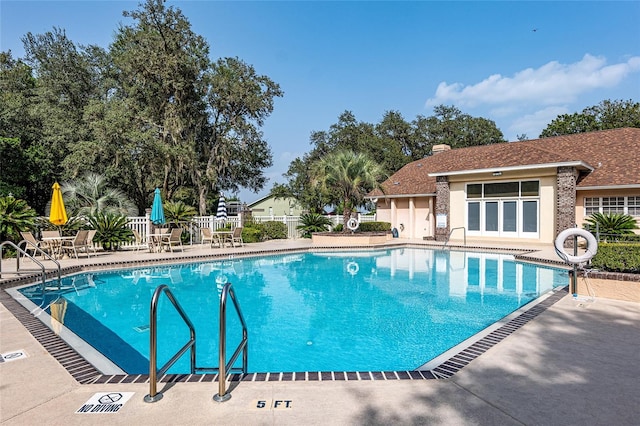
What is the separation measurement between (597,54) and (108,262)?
1057 inches

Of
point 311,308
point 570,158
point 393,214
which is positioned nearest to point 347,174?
point 393,214

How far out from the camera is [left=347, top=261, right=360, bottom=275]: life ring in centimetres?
1216

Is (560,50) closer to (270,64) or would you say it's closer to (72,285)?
(270,64)

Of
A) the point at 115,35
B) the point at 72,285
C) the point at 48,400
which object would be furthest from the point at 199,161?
the point at 48,400

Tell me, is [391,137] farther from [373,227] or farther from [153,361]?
[153,361]

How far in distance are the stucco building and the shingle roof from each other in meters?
0.04

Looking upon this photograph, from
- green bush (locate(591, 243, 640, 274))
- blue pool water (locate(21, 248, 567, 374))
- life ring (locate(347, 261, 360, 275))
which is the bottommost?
blue pool water (locate(21, 248, 567, 374))

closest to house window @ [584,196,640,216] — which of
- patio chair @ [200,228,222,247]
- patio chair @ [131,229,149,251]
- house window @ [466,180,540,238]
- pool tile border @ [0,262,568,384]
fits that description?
house window @ [466,180,540,238]

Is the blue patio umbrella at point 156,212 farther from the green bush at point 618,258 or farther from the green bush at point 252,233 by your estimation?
the green bush at point 618,258

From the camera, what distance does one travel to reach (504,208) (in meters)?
18.6

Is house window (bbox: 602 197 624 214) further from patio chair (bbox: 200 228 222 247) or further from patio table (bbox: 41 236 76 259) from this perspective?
patio table (bbox: 41 236 76 259)

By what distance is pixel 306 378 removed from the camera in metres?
3.64

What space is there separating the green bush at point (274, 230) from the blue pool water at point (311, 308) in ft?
26.2

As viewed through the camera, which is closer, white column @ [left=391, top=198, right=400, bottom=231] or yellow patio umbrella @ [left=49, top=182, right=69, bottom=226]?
yellow patio umbrella @ [left=49, top=182, right=69, bottom=226]
